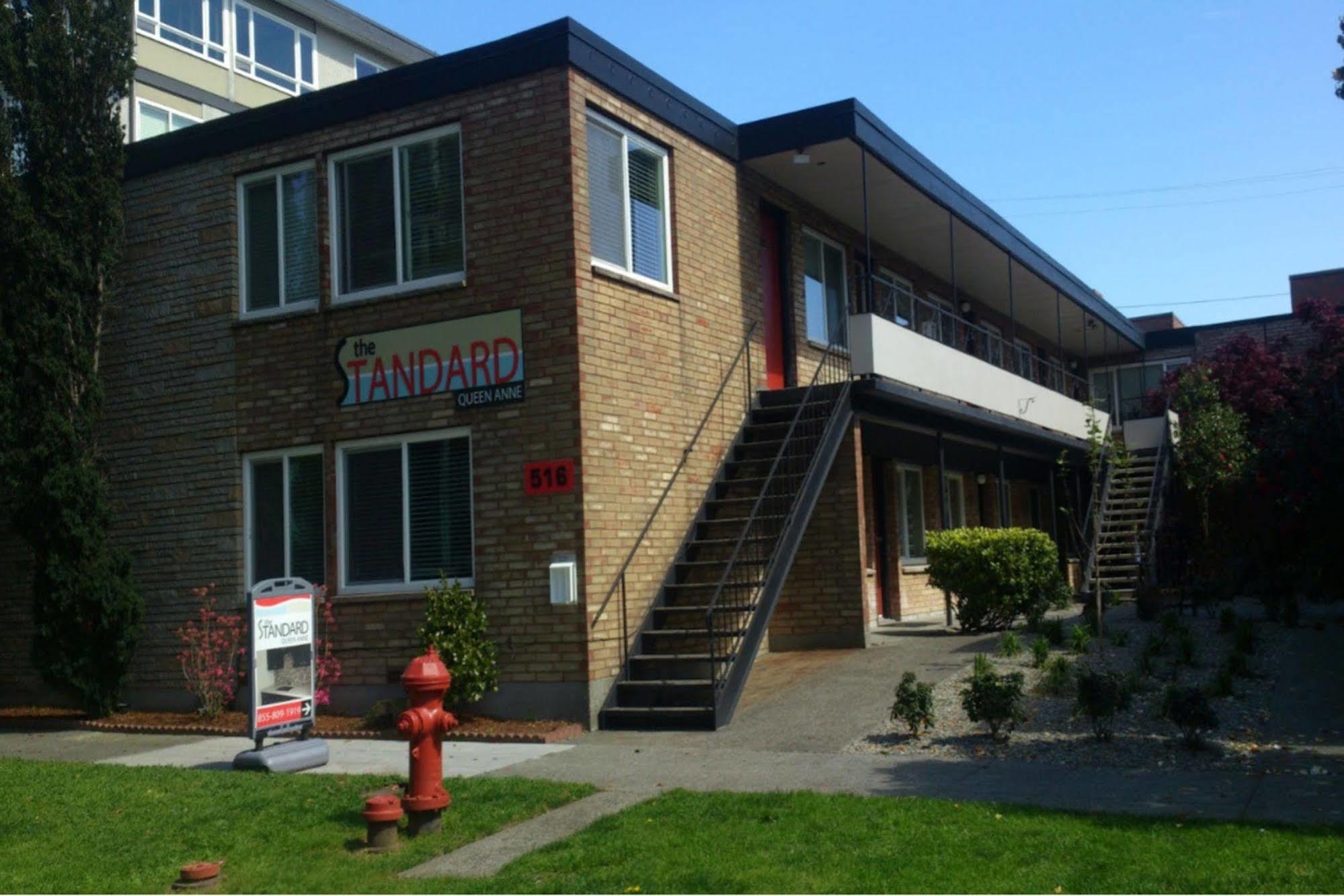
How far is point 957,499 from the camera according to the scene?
23.3 m

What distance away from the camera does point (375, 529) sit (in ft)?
43.5

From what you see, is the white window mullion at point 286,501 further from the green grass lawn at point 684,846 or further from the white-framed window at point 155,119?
the white-framed window at point 155,119

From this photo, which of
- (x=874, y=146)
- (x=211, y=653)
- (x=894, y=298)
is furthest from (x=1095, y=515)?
(x=211, y=653)

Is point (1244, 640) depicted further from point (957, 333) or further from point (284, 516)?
point (957, 333)

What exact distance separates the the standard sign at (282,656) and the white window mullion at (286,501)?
8.96 ft

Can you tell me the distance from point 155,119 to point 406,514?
54.7 ft

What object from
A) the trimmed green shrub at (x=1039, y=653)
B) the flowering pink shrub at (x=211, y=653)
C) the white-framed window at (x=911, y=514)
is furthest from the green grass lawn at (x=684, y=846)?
the white-framed window at (x=911, y=514)

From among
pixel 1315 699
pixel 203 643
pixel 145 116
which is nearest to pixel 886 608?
pixel 1315 699

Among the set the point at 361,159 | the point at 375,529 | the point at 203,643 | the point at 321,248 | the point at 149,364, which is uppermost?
the point at 361,159

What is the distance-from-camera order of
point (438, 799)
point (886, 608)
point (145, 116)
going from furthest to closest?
point (145, 116) → point (886, 608) → point (438, 799)

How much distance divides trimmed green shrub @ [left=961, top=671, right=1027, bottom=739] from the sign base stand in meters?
5.14

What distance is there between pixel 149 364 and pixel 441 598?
205 inches

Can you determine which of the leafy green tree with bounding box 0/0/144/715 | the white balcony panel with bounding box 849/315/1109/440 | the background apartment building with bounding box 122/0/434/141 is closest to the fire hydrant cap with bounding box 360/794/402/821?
the leafy green tree with bounding box 0/0/144/715

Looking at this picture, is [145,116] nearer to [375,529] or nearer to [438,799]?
[375,529]
